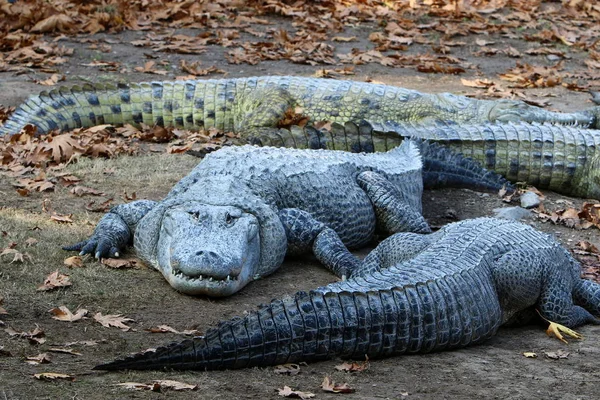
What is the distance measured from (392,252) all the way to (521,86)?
701 centimetres

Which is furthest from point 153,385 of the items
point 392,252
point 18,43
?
point 18,43

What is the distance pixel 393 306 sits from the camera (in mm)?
4559

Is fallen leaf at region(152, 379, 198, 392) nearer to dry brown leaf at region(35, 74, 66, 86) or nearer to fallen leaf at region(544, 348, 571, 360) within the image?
fallen leaf at region(544, 348, 571, 360)

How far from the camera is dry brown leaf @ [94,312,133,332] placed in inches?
189

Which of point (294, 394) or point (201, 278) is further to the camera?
point (201, 278)

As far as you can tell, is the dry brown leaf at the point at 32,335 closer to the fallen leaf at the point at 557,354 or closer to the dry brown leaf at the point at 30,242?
the dry brown leaf at the point at 30,242

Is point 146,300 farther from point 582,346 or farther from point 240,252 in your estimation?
point 582,346

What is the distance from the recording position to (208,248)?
5.44 m

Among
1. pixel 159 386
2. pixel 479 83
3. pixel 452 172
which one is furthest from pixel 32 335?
pixel 479 83

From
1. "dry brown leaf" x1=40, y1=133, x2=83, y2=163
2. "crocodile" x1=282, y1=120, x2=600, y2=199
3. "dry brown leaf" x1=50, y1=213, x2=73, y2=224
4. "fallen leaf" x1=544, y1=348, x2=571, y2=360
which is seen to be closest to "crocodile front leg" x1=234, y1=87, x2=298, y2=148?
"crocodile" x1=282, y1=120, x2=600, y2=199

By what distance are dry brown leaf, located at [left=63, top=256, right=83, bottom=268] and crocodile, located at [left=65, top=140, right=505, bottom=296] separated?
0.14 metres

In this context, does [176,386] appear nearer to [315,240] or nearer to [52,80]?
[315,240]

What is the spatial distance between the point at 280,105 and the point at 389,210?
131 inches

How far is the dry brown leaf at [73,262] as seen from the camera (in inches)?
224
